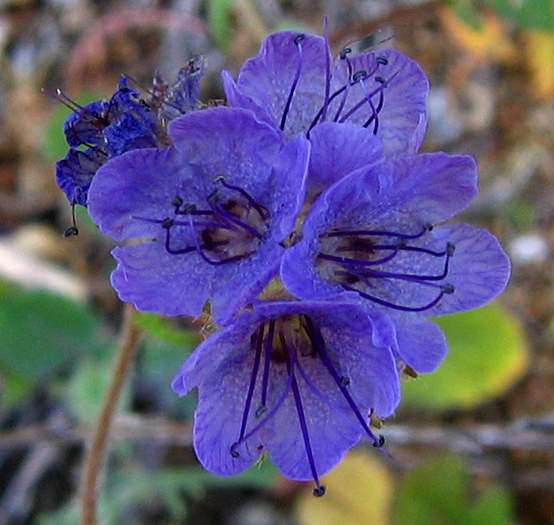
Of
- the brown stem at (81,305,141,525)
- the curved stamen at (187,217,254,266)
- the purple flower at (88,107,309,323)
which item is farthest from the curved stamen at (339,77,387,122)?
the brown stem at (81,305,141,525)

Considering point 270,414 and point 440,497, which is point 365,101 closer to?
point 270,414

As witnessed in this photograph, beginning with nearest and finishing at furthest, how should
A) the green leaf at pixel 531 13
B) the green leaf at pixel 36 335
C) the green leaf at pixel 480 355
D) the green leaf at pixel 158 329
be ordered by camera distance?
the green leaf at pixel 158 329
the green leaf at pixel 531 13
the green leaf at pixel 36 335
the green leaf at pixel 480 355

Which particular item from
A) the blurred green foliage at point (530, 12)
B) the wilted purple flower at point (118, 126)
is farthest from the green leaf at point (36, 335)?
the blurred green foliage at point (530, 12)

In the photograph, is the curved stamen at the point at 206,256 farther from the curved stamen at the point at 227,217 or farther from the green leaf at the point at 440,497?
the green leaf at the point at 440,497

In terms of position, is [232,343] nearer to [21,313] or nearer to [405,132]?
[405,132]

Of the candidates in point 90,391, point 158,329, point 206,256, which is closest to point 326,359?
point 206,256

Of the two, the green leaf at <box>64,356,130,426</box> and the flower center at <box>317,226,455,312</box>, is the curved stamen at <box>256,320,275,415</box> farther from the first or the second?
the green leaf at <box>64,356,130,426</box>

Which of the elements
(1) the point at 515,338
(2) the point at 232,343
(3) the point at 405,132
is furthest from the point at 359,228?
(1) the point at 515,338

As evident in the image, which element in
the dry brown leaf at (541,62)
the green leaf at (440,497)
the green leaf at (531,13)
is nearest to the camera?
the green leaf at (531,13)
